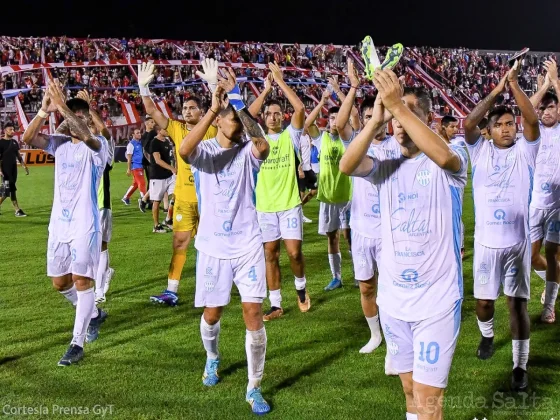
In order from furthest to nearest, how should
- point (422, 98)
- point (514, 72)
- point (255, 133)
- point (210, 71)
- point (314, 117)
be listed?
point (314, 117) < point (255, 133) < point (514, 72) < point (210, 71) < point (422, 98)

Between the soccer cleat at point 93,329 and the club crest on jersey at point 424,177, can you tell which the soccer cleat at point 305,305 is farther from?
the club crest on jersey at point 424,177

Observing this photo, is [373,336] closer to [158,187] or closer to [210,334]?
[210,334]

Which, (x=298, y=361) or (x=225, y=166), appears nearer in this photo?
(x=225, y=166)

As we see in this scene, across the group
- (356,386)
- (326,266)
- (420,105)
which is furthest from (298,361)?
(326,266)

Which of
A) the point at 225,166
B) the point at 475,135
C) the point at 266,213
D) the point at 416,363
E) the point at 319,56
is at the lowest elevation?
the point at 416,363

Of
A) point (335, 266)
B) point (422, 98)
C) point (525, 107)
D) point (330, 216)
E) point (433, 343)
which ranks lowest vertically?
point (335, 266)

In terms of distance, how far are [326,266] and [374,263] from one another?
4.16 meters

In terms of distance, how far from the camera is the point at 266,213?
24.6 ft

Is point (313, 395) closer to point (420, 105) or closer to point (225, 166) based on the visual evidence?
point (225, 166)

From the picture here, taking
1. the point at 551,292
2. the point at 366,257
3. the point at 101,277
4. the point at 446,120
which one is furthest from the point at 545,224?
the point at 101,277

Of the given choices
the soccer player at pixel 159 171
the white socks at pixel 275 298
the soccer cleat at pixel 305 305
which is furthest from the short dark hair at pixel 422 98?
the soccer player at pixel 159 171

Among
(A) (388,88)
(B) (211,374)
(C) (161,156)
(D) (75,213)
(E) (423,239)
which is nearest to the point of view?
(A) (388,88)

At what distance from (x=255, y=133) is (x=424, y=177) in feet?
5.06

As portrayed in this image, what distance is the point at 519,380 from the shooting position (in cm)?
495
